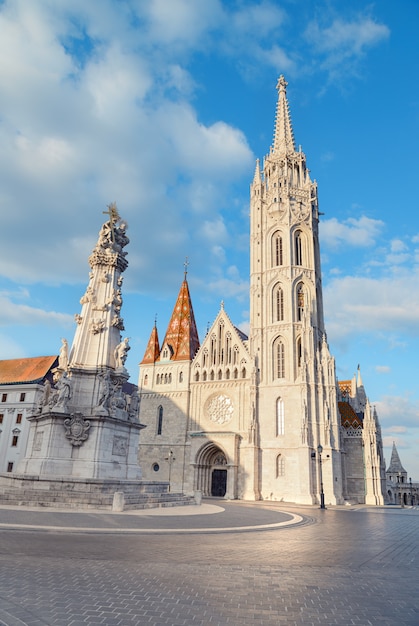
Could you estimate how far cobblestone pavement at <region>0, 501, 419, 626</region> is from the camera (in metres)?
5.18

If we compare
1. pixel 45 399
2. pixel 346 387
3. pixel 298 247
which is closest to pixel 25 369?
pixel 45 399

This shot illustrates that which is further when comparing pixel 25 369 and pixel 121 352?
pixel 25 369

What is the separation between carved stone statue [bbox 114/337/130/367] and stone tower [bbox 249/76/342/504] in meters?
18.4

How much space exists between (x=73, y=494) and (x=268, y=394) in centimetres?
2631

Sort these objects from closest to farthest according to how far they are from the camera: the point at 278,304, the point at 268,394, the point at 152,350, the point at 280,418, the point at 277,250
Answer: the point at 280,418 → the point at 268,394 → the point at 278,304 → the point at 277,250 → the point at 152,350

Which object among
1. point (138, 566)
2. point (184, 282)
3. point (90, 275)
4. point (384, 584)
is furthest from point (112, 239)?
point (184, 282)

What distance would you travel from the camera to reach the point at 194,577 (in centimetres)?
693

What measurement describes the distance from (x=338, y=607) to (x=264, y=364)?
3649cm

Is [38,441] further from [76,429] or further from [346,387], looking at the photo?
[346,387]

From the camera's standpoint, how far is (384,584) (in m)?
7.02

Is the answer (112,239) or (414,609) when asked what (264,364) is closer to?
(112,239)

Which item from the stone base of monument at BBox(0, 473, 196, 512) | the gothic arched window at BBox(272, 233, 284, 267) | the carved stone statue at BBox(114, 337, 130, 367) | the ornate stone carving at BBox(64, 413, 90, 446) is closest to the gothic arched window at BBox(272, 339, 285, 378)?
the gothic arched window at BBox(272, 233, 284, 267)

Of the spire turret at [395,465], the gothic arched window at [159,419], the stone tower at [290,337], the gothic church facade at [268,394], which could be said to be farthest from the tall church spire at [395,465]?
the gothic arched window at [159,419]

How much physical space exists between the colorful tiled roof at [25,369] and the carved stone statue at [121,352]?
2658cm
